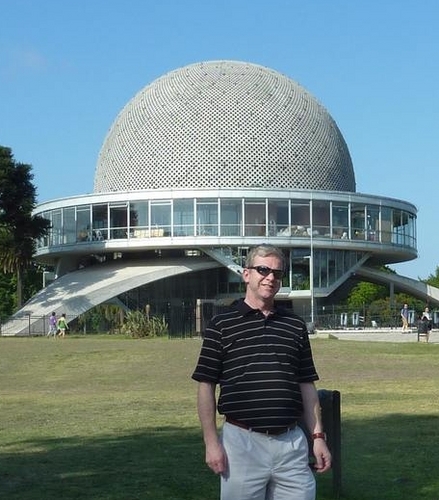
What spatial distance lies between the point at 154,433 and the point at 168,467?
178cm

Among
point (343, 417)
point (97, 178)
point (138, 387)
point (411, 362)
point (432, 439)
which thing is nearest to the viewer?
point (432, 439)

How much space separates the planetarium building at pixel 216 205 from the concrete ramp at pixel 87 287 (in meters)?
0.10

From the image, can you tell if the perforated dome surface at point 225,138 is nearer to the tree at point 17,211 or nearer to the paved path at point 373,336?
the tree at point 17,211

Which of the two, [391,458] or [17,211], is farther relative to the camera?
[17,211]

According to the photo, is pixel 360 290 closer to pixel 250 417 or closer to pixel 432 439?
pixel 432 439

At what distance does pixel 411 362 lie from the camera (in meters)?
18.2

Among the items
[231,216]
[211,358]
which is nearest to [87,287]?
[231,216]

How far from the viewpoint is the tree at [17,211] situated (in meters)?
38.9

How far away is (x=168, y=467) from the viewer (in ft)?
23.1

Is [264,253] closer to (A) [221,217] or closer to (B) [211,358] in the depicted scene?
(B) [211,358]

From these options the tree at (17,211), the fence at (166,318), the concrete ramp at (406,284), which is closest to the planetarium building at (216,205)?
the concrete ramp at (406,284)

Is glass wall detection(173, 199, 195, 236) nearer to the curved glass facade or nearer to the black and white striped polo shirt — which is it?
the curved glass facade

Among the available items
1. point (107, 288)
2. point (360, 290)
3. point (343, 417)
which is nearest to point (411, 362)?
point (343, 417)

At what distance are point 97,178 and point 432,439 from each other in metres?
47.3
